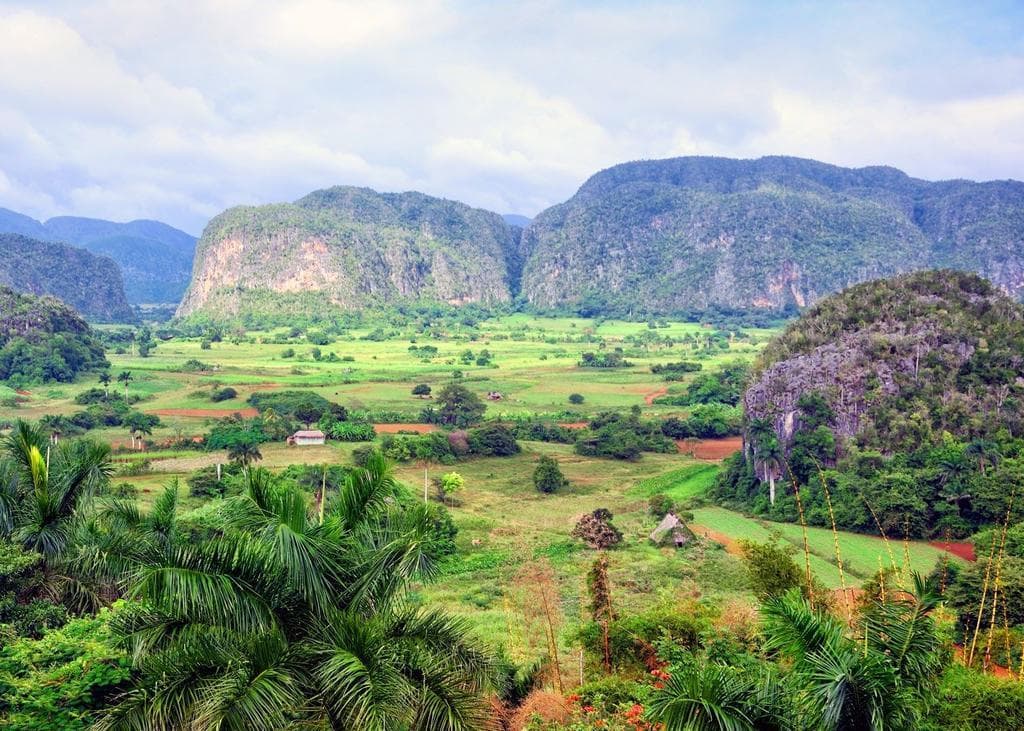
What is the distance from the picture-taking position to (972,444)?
27281 mm

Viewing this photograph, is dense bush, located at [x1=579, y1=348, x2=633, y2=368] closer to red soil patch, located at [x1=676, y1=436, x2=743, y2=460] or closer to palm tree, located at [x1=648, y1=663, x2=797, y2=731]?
red soil patch, located at [x1=676, y1=436, x2=743, y2=460]

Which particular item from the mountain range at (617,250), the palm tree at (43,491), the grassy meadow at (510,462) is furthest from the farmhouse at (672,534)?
the mountain range at (617,250)

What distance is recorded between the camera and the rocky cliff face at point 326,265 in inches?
5187

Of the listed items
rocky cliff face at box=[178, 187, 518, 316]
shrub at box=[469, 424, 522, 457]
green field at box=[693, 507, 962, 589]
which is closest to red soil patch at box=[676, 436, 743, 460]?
shrub at box=[469, 424, 522, 457]

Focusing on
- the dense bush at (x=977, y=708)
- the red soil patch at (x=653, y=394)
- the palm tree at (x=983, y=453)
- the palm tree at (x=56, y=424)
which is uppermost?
the dense bush at (x=977, y=708)

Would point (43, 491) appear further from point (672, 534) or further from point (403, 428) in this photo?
point (403, 428)

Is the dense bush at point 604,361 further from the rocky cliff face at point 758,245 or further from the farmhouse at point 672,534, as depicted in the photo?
the rocky cliff face at point 758,245

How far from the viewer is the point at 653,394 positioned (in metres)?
58.0

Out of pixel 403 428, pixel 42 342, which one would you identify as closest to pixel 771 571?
pixel 403 428

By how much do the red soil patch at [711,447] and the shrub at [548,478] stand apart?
33.8 ft

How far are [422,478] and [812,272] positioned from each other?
12281 centimetres

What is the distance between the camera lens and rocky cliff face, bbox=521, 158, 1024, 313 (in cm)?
14250

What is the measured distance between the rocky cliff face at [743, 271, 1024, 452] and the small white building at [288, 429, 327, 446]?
19885 millimetres

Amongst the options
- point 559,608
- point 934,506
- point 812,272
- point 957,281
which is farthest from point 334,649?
point 812,272
